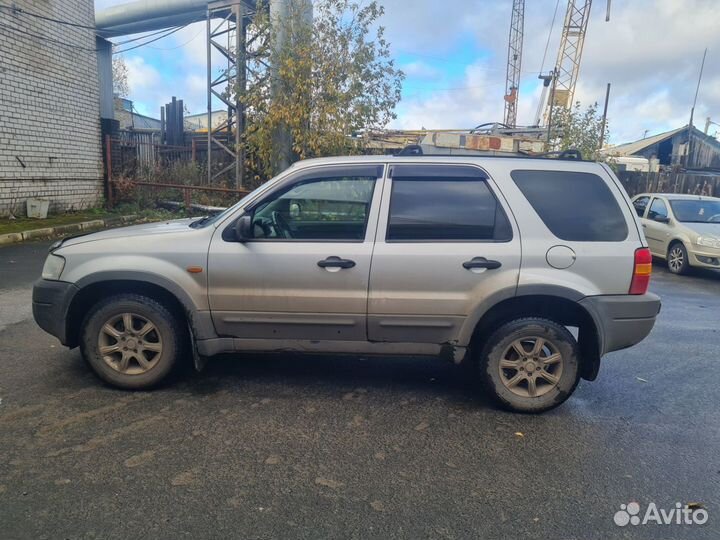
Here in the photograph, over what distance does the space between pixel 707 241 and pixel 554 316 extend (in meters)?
7.79

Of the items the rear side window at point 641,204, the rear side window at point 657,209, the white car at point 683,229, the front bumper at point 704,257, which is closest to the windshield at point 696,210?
the white car at point 683,229

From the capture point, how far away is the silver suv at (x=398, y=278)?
11.9 ft

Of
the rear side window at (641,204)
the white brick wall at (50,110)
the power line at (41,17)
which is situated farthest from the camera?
the rear side window at (641,204)

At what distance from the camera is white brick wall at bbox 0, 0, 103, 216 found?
37.4 feet

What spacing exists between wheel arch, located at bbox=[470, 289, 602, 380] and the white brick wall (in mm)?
11814

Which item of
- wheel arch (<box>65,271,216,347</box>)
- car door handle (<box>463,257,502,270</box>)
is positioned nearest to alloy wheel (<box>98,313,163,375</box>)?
wheel arch (<box>65,271,216,347</box>)

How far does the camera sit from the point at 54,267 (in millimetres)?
3828

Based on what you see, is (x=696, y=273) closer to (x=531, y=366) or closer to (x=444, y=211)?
(x=531, y=366)

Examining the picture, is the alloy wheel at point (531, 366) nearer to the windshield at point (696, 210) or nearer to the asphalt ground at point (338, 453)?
the asphalt ground at point (338, 453)

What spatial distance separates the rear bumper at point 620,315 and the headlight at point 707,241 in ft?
24.4

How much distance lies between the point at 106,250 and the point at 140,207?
1237cm

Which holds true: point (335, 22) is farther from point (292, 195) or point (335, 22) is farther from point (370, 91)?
point (292, 195)

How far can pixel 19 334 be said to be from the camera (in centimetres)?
506

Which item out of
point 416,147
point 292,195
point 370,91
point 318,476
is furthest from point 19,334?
point 370,91
